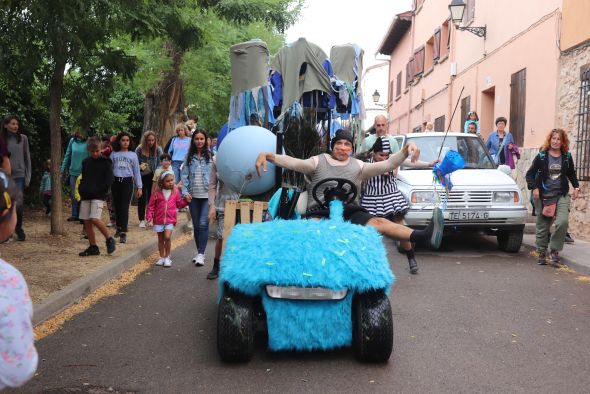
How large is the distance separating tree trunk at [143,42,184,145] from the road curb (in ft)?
26.6

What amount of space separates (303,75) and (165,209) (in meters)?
2.81

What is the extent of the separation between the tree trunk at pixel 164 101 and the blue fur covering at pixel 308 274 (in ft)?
43.2

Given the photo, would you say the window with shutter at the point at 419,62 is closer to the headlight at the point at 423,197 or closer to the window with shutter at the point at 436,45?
the window with shutter at the point at 436,45

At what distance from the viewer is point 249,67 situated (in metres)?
8.09

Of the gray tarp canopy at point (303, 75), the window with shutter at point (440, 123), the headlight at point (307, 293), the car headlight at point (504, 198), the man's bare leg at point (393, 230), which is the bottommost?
the headlight at point (307, 293)

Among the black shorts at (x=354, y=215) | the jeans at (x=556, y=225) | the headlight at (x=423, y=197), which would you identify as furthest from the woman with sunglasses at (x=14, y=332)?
the headlight at (x=423, y=197)

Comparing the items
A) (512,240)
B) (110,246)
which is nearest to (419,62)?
(512,240)

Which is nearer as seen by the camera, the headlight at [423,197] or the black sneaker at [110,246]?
the black sneaker at [110,246]

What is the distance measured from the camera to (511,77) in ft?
54.3

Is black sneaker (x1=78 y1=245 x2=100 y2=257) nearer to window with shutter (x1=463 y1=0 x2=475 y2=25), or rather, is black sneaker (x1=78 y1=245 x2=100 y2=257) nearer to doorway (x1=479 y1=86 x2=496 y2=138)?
doorway (x1=479 y1=86 x2=496 y2=138)

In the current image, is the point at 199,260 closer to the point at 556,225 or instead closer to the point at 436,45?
the point at 556,225

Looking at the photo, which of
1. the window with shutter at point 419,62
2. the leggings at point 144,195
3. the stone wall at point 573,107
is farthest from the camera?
the window with shutter at point 419,62

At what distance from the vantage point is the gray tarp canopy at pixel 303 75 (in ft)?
23.5

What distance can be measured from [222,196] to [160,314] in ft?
5.58
